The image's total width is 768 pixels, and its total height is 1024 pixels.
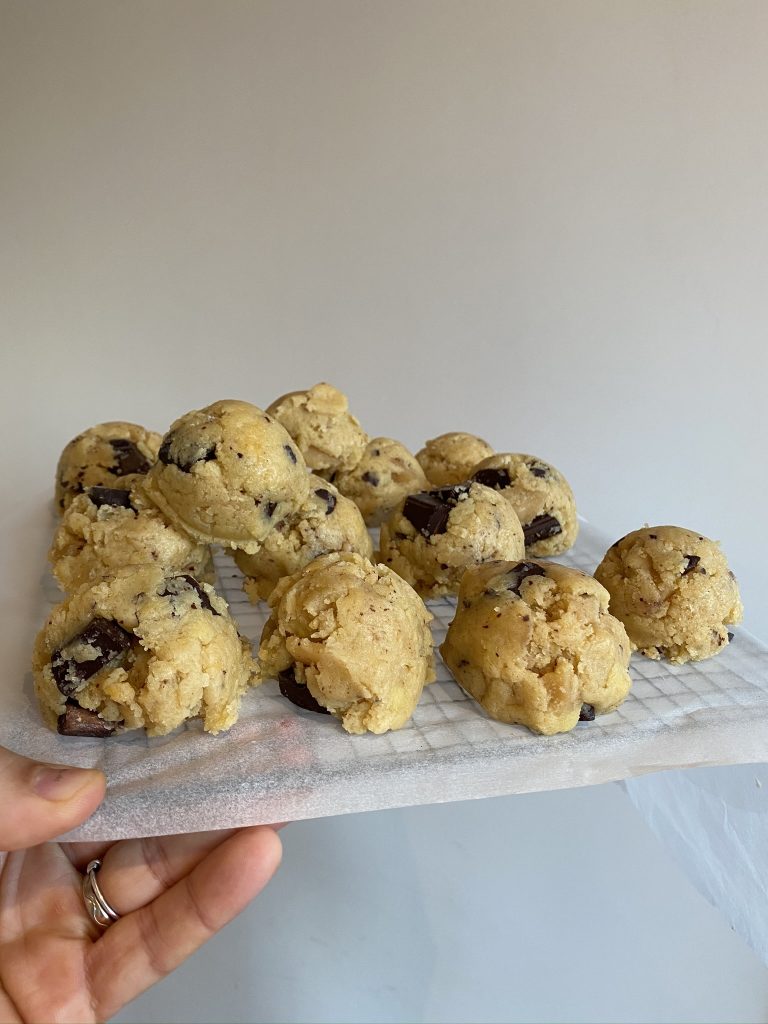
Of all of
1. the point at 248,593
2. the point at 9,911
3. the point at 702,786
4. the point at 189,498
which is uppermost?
the point at 189,498

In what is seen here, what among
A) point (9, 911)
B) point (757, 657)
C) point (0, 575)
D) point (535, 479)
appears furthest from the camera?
point (535, 479)

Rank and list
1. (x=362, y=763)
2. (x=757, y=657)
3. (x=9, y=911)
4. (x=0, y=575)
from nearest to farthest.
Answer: (x=362, y=763)
(x=9, y=911)
(x=757, y=657)
(x=0, y=575)

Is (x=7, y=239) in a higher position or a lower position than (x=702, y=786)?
higher

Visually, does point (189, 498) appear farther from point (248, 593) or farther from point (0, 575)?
point (0, 575)

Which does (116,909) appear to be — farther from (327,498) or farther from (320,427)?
(320,427)

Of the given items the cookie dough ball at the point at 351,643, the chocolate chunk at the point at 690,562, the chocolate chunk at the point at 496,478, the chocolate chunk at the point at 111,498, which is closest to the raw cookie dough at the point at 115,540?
the chocolate chunk at the point at 111,498

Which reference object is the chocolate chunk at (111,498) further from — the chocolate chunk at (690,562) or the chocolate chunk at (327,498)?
the chocolate chunk at (690,562)

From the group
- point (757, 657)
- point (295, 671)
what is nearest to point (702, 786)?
point (757, 657)
